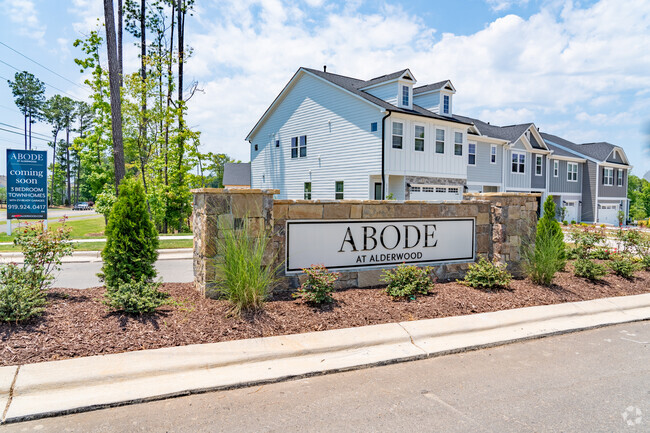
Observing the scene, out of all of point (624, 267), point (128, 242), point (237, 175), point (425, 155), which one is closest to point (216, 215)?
point (128, 242)

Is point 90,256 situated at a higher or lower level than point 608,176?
lower

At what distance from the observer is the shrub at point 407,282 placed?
6.53 m

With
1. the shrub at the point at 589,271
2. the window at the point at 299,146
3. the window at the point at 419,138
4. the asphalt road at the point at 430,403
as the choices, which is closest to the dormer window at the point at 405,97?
the window at the point at 419,138

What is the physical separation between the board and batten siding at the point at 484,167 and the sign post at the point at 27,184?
22.3 m

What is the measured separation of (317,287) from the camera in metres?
5.89

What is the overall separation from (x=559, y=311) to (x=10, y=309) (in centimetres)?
740

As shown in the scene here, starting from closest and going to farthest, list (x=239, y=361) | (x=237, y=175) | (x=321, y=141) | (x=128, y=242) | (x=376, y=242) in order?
(x=239, y=361), (x=128, y=242), (x=376, y=242), (x=321, y=141), (x=237, y=175)

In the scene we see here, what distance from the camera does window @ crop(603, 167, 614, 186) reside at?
36.8 m

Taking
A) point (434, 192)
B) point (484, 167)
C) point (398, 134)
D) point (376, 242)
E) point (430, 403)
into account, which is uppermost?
point (398, 134)

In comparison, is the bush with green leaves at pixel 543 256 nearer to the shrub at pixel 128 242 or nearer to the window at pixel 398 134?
the shrub at pixel 128 242

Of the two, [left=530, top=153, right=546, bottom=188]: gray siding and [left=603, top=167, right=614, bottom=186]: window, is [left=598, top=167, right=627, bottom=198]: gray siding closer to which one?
[left=603, top=167, right=614, bottom=186]: window

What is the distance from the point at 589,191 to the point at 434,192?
69.9 ft

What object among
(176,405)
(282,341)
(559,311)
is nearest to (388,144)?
(559,311)

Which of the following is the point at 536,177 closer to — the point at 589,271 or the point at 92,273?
the point at 589,271
